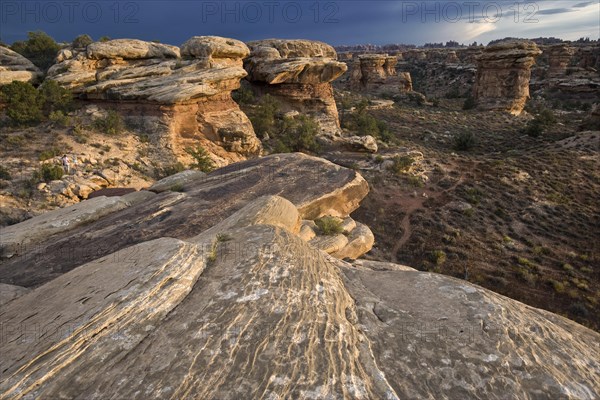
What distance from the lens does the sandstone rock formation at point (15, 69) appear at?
20.4 meters

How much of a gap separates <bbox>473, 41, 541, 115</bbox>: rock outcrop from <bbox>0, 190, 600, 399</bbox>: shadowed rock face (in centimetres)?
4937

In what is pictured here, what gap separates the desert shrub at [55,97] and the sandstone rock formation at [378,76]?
4981 centimetres

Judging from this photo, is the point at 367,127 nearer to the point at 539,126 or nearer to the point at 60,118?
the point at 539,126

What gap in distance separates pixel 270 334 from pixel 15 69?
28139 millimetres

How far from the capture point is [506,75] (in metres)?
44.7

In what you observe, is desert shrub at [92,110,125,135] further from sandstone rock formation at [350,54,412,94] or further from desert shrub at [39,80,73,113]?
sandstone rock formation at [350,54,412,94]

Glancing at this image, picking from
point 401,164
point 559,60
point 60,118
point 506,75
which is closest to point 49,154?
point 60,118

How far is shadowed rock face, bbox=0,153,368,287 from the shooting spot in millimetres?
6867

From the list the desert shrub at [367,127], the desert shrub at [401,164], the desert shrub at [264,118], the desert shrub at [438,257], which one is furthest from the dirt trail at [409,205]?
the desert shrub at [264,118]

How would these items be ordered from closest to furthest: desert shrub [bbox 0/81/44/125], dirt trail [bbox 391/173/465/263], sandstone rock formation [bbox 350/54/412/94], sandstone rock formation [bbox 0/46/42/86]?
dirt trail [bbox 391/173/465/263], desert shrub [bbox 0/81/44/125], sandstone rock formation [bbox 0/46/42/86], sandstone rock formation [bbox 350/54/412/94]

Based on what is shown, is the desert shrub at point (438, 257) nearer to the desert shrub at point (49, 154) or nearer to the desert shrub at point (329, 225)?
the desert shrub at point (329, 225)

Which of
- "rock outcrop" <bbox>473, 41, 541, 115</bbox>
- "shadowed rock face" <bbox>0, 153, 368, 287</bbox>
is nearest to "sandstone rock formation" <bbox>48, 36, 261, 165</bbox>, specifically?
"shadowed rock face" <bbox>0, 153, 368, 287</bbox>

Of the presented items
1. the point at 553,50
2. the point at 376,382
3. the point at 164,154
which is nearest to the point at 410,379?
the point at 376,382

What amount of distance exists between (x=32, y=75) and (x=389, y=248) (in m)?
25.6
